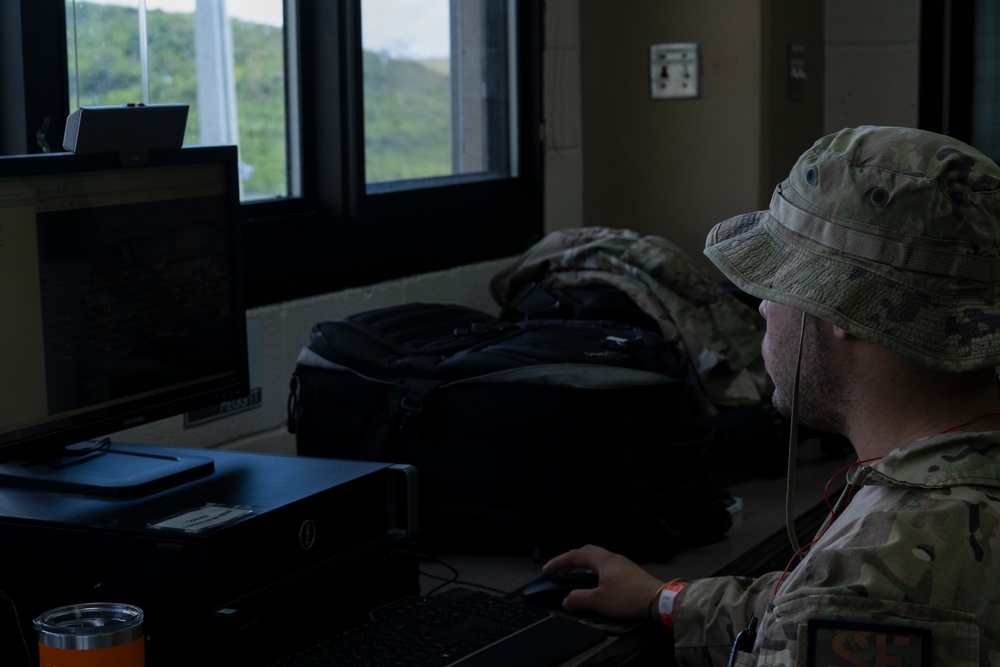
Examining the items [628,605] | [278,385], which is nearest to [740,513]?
[628,605]

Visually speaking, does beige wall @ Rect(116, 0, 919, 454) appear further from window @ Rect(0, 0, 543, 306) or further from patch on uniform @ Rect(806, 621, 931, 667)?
patch on uniform @ Rect(806, 621, 931, 667)

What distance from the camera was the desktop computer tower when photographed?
1.15 meters

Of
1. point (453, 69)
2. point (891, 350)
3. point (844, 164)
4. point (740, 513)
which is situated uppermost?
point (453, 69)

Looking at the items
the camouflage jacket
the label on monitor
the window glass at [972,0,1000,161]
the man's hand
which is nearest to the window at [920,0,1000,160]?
the window glass at [972,0,1000,161]

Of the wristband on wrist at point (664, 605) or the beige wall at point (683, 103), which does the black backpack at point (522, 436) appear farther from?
the beige wall at point (683, 103)

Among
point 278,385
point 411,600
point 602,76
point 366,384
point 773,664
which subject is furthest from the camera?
point 602,76

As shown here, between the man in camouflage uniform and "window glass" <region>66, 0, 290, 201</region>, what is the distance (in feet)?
3.43

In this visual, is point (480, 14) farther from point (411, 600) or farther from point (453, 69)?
point (411, 600)

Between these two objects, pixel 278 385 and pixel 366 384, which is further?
pixel 278 385

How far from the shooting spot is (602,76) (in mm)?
2977

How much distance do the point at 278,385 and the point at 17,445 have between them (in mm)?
765

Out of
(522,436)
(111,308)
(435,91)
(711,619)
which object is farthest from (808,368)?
(435,91)

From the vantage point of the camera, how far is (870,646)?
3.10 feet

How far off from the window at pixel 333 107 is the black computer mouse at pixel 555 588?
75cm
